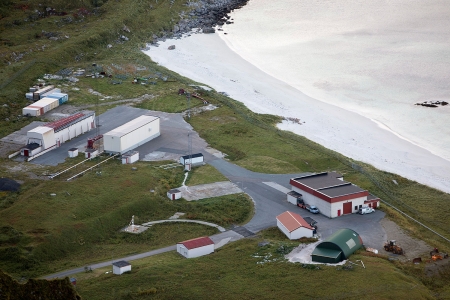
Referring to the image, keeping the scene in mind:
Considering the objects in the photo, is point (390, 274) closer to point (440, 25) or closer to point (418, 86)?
point (418, 86)

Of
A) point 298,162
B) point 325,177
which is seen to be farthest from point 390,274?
point 298,162

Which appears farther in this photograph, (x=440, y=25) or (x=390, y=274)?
(x=440, y=25)

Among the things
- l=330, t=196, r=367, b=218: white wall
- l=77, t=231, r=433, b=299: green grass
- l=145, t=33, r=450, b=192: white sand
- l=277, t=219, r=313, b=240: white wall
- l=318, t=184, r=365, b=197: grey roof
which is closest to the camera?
l=77, t=231, r=433, b=299: green grass

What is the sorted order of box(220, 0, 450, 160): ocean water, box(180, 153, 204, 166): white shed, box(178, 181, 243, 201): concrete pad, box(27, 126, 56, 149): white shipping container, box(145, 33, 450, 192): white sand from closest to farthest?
box(178, 181, 243, 201): concrete pad, box(180, 153, 204, 166): white shed, box(27, 126, 56, 149): white shipping container, box(145, 33, 450, 192): white sand, box(220, 0, 450, 160): ocean water

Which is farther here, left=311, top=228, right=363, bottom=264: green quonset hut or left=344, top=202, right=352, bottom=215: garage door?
left=344, top=202, right=352, bottom=215: garage door

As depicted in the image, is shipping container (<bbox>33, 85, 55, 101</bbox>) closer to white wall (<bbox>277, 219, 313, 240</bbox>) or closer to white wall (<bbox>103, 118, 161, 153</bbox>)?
white wall (<bbox>103, 118, 161, 153</bbox>)

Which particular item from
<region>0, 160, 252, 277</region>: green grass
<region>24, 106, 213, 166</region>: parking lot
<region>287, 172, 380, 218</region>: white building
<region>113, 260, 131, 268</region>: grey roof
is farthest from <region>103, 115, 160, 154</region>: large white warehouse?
<region>113, 260, 131, 268</region>: grey roof

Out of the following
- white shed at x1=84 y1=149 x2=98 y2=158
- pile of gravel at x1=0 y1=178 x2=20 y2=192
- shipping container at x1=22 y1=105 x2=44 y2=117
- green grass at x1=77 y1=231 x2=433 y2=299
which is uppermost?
shipping container at x1=22 y1=105 x2=44 y2=117
